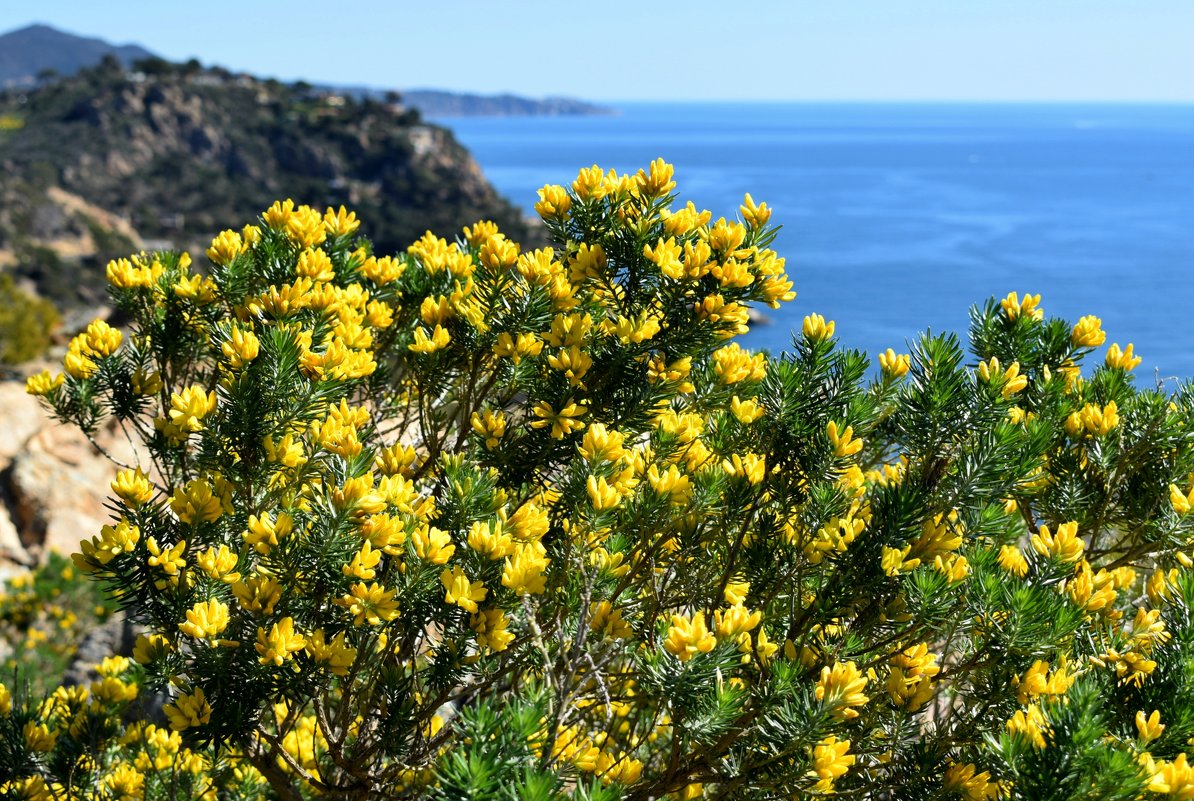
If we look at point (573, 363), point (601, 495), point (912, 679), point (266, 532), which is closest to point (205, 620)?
point (266, 532)

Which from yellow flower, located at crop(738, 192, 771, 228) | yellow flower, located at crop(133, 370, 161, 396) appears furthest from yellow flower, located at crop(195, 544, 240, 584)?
yellow flower, located at crop(738, 192, 771, 228)

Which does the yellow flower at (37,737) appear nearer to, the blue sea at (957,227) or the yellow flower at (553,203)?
the yellow flower at (553,203)

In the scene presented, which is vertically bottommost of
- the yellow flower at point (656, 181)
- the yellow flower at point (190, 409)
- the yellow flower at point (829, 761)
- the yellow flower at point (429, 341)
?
the yellow flower at point (829, 761)

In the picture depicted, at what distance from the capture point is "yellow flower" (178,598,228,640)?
228 cm

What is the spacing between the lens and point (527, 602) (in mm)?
2373

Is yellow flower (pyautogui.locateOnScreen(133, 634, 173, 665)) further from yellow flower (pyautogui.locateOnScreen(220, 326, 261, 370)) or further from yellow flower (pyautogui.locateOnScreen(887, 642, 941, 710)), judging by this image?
yellow flower (pyautogui.locateOnScreen(887, 642, 941, 710))

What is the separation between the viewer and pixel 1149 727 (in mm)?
2023

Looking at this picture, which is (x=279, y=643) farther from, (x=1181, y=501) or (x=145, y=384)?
(x=1181, y=501)

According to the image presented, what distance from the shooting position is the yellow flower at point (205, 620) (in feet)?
7.48

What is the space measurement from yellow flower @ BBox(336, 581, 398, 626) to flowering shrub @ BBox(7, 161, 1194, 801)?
0.04ft

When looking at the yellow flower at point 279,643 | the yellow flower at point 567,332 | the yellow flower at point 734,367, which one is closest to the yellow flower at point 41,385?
the yellow flower at point 279,643

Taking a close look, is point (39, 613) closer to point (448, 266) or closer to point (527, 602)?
point (448, 266)

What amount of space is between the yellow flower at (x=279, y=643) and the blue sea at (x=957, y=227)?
1655 millimetres

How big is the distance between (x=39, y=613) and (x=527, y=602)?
9929 mm
